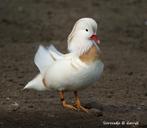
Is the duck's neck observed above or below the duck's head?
below

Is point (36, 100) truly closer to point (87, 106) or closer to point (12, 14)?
point (87, 106)

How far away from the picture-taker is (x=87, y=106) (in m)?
9.87

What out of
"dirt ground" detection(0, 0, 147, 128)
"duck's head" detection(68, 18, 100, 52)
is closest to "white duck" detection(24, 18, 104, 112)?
"duck's head" detection(68, 18, 100, 52)

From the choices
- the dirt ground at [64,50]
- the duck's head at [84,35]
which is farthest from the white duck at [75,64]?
the dirt ground at [64,50]

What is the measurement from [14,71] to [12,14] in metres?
5.58

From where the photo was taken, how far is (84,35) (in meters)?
9.36

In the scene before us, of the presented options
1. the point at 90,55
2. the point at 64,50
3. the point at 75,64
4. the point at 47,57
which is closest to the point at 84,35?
the point at 90,55

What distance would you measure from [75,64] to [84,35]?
459 millimetres

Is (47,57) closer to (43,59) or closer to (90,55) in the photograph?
(43,59)

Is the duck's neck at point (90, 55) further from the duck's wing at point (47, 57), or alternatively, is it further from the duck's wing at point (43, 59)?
the duck's wing at point (43, 59)

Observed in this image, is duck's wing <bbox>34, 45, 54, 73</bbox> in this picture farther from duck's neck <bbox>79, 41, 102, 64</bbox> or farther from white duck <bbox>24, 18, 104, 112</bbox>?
duck's neck <bbox>79, 41, 102, 64</bbox>

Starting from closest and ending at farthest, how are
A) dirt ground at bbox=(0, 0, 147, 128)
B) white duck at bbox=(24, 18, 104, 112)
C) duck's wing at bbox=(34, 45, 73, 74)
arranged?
Answer: white duck at bbox=(24, 18, 104, 112), dirt ground at bbox=(0, 0, 147, 128), duck's wing at bbox=(34, 45, 73, 74)

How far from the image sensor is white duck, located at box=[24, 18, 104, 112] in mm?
9078

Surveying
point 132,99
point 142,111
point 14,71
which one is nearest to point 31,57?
point 14,71
